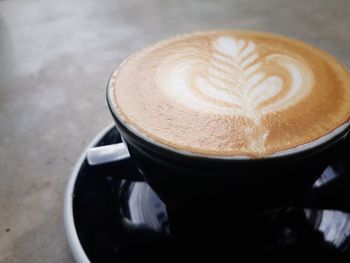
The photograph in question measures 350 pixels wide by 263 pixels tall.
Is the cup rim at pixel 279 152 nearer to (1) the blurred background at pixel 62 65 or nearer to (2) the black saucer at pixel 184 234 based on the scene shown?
(2) the black saucer at pixel 184 234

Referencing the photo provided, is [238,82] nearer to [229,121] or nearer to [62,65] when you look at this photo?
[229,121]

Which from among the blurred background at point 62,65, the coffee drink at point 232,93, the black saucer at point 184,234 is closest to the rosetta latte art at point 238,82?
the coffee drink at point 232,93

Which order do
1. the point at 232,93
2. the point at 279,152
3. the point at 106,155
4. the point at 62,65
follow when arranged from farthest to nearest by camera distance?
1. the point at 62,65
2. the point at 106,155
3. the point at 232,93
4. the point at 279,152

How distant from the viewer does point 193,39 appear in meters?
0.74

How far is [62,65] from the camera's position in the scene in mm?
1661

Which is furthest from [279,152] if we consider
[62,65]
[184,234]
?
[62,65]

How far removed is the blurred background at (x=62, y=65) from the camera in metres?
0.91

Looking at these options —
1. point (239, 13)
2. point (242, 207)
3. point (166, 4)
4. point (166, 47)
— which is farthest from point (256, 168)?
point (166, 4)

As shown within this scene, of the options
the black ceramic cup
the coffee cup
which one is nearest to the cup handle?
the coffee cup

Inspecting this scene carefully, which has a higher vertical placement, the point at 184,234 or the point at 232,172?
the point at 232,172

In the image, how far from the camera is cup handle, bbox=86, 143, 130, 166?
683 millimetres

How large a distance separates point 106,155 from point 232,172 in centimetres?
32

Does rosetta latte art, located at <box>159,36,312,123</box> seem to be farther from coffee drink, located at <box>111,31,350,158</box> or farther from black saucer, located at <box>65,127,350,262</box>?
black saucer, located at <box>65,127,350,262</box>

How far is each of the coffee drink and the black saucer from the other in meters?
0.14
